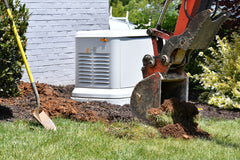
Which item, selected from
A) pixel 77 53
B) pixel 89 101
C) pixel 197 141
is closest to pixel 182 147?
pixel 197 141

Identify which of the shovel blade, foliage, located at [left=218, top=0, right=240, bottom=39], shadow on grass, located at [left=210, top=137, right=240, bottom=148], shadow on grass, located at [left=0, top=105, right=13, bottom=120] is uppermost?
foliage, located at [left=218, top=0, right=240, bottom=39]

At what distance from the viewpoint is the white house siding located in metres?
7.83

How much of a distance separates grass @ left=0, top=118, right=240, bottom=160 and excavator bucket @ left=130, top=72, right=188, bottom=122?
238 millimetres

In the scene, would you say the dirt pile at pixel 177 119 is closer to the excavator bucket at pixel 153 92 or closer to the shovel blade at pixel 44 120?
the excavator bucket at pixel 153 92

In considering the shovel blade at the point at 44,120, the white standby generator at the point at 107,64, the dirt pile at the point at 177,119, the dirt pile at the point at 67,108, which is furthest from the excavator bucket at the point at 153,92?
the white standby generator at the point at 107,64

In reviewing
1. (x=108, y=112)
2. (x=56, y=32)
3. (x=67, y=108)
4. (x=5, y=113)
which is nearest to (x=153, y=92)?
(x=108, y=112)

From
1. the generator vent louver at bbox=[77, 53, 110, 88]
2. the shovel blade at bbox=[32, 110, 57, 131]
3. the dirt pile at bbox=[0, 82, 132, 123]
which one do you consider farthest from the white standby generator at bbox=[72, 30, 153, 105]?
the shovel blade at bbox=[32, 110, 57, 131]

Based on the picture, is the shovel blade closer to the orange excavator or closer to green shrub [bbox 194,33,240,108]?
the orange excavator

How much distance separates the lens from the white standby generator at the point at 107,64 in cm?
662

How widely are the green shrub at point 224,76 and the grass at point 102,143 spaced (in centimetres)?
183

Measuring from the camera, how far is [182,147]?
446 centimetres

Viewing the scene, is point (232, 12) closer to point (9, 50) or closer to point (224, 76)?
point (224, 76)

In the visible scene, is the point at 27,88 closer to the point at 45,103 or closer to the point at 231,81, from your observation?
the point at 45,103

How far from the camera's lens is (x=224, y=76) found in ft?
24.0
